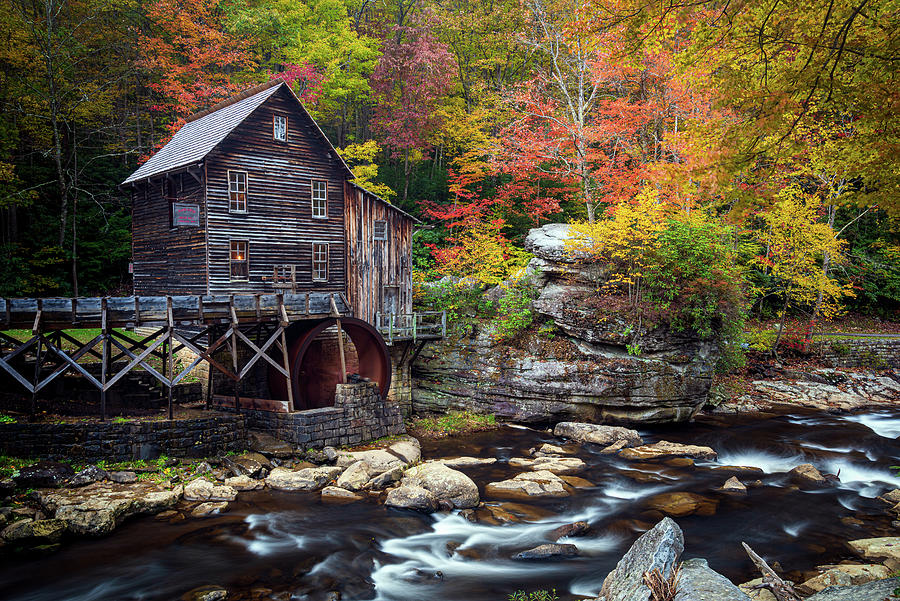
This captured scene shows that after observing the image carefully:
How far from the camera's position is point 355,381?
14.9 metres

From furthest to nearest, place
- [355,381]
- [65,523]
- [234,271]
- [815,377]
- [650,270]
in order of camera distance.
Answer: [815,377] < [650,270] < [234,271] < [355,381] < [65,523]

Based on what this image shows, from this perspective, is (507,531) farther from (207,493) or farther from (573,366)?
(573,366)

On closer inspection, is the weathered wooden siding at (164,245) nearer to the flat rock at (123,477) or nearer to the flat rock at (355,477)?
the flat rock at (123,477)

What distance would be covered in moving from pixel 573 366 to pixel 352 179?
10.1 meters

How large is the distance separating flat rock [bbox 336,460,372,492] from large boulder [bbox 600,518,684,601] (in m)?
6.06

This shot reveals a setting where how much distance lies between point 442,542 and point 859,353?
2356 centimetres

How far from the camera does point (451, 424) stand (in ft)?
55.3

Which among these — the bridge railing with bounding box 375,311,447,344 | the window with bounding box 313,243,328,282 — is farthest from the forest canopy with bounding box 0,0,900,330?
the window with bounding box 313,243,328,282

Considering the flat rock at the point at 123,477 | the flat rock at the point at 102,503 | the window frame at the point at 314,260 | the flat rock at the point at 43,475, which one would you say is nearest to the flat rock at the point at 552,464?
the flat rock at the point at 102,503

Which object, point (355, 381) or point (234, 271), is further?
point (234, 271)

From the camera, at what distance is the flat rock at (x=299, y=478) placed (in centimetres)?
1132

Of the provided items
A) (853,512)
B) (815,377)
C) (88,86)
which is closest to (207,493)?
(853,512)

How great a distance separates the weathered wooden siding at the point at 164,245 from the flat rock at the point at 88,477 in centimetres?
650

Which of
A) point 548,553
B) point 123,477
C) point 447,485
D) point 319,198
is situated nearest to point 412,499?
point 447,485
